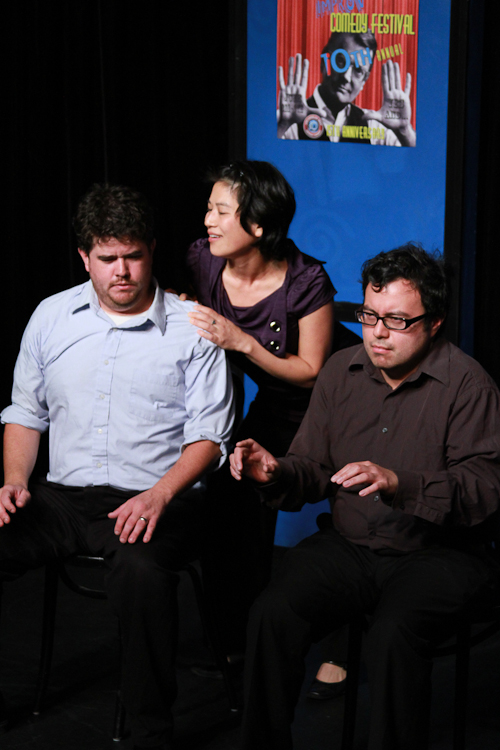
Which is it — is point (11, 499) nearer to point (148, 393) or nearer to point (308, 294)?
point (148, 393)

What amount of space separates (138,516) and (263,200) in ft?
3.29

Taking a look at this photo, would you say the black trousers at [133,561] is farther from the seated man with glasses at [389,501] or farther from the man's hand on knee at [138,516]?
the seated man with glasses at [389,501]

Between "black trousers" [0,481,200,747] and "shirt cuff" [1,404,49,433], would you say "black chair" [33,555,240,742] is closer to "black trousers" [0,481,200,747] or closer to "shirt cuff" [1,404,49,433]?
"black trousers" [0,481,200,747]

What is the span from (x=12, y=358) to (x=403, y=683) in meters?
2.41

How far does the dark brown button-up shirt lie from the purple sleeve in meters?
0.26

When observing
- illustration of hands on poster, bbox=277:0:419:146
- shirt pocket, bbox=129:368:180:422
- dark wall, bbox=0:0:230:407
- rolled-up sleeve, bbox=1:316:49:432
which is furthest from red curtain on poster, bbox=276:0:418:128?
rolled-up sleeve, bbox=1:316:49:432

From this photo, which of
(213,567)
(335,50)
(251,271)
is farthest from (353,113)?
(213,567)

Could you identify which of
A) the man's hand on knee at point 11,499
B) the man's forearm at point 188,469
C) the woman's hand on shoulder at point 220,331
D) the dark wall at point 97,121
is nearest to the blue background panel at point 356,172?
the dark wall at point 97,121

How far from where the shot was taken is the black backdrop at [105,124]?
379 cm

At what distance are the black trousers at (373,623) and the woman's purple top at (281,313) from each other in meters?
0.60

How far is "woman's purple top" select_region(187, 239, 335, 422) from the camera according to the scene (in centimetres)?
281

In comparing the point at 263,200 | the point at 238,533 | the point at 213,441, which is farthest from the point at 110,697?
the point at 263,200

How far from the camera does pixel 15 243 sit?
12.6ft

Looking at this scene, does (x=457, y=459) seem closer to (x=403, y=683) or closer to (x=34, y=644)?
(x=403, y=683)
